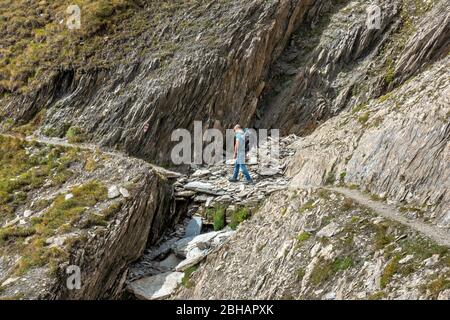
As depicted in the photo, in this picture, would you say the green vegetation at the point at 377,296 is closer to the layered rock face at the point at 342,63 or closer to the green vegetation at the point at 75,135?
the layered rock face at the point at 342,63

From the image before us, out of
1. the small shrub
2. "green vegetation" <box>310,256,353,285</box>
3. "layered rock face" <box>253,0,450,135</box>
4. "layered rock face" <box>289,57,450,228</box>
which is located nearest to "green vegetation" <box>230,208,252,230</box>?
the small shrub

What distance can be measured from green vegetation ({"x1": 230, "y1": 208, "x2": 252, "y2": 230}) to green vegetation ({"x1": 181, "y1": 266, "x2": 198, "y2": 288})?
2552mm

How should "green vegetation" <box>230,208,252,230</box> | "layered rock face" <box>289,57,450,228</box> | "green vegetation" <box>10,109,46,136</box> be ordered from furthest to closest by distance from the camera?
"green vegetation" <box>10,109,46,136</box> < "green vegetation" <box>230,208,252,230</box> < "layered rock face" <box>289,57,450,228</box>

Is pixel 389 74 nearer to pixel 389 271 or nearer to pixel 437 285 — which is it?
pixel 389 271

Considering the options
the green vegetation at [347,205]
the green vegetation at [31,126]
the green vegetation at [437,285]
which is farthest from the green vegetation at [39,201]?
the green vegetation at [437,285]

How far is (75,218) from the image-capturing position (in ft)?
63.3

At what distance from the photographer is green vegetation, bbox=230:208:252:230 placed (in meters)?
20.0

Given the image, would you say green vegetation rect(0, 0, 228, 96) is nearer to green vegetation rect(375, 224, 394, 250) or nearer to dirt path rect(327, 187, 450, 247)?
dirt path rect(327, 187, 450, 247)

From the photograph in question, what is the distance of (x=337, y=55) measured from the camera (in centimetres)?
2853

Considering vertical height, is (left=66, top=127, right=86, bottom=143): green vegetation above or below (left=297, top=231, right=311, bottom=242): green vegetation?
above

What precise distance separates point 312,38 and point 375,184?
1579 centimetres

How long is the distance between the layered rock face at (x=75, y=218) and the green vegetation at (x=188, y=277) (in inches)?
98.6

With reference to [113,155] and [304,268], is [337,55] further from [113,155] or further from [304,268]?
[304,268]
